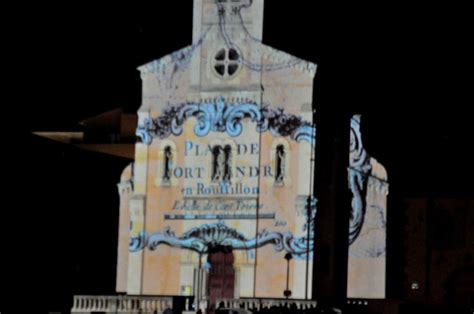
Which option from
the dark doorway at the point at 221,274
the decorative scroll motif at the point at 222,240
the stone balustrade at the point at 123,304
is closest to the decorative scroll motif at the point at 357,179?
the decorative scroll motif at the point at 222,240

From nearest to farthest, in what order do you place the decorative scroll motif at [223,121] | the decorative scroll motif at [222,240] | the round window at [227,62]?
1. the decorative scroll motif at [222,240]
2. the decorative scroll motif at [223,121]
3. the round window at [227,62]

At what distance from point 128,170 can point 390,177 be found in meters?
7.57

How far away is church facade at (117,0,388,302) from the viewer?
53375mm

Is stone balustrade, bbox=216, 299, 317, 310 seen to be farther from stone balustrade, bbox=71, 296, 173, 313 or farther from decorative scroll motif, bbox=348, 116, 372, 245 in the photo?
decorative scroll motif, bbox=348, 116, 372, 245

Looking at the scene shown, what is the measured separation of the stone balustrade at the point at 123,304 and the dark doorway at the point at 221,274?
86.2 inches

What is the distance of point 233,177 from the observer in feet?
178

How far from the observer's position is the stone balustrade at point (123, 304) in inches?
2060

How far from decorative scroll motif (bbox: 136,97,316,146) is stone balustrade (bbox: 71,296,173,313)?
16.1 ft

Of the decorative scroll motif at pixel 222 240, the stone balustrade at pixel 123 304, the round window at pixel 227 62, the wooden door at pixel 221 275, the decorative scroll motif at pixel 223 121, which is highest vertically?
the round window at pixel 227 62

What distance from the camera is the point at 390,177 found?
56.5 metres

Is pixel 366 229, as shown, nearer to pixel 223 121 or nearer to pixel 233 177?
pixel 233 177

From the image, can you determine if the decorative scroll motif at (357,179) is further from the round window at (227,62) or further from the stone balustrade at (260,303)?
the stone balustrade at (260,303)

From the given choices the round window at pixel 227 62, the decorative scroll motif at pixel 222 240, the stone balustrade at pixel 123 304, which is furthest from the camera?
the round window at pixel 227 62

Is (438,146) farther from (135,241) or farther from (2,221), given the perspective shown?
(2,221)
